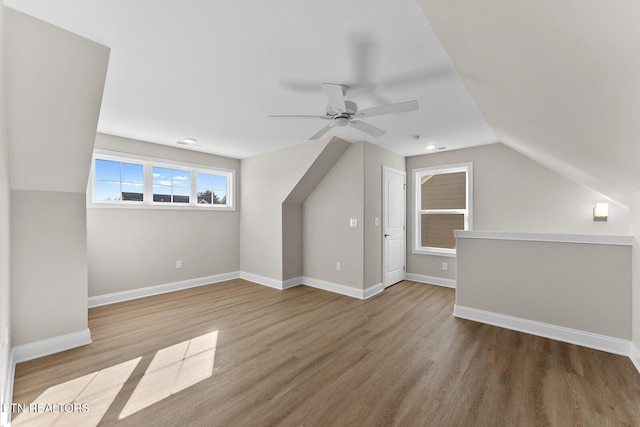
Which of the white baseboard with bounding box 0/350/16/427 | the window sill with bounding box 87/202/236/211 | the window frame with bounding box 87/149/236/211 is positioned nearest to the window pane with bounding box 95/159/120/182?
the window frame with bounding box 87/149/236/211

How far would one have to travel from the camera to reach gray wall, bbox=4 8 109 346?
5.79 feet

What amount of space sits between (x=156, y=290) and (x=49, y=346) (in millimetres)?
1840

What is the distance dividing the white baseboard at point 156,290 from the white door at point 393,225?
3.04 meters

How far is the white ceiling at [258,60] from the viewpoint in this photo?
1.52 meters

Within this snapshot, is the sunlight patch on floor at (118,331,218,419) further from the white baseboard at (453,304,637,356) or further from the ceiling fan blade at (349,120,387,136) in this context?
the white baseboard at (453,304,637,356)

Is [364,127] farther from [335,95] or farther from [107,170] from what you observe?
[107,170]

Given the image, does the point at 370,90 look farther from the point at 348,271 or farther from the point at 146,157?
the point at 146,157

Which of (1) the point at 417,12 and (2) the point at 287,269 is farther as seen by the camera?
(2) the point at 287,269

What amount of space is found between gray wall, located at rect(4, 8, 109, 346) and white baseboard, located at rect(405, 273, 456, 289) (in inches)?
194

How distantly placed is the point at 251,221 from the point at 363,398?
156 inches

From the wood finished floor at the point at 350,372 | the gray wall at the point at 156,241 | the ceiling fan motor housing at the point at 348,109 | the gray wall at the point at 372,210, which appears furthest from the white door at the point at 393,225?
the gray wall at the point at 156,241

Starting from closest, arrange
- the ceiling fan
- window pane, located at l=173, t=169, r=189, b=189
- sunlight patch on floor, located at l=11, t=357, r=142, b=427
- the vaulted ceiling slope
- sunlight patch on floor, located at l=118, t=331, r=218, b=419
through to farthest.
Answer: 1. the vaulted ceiling slope
2. sunlight patch on floor, located at l=11, t=357, r=142, b=427
3. sunlight patch on floor, located at l=118, t=331, r=218, b=419
4. the ceiling fan
5. window pane, located at l=173, t=169, r=189, b=189

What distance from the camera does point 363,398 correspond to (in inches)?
75.8

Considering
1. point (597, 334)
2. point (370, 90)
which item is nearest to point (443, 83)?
point (370, 90)
